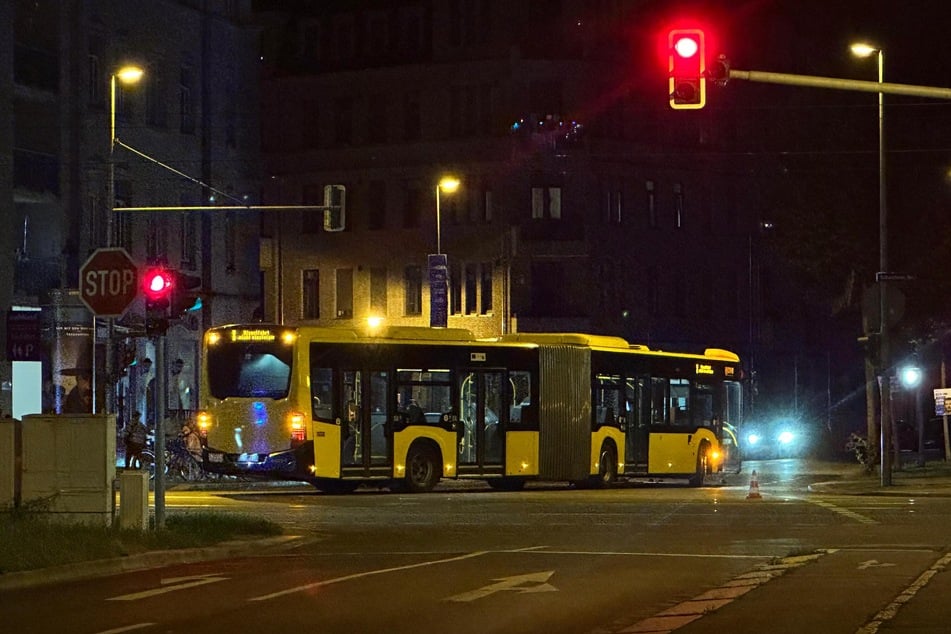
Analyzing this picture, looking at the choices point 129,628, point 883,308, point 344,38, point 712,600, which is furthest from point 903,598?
point 344,38

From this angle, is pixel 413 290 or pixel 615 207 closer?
pixel 615 207

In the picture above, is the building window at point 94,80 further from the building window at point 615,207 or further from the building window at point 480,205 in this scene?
the building window at point 615,207

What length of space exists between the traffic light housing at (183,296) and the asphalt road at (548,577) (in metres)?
3.00

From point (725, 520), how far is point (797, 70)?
50728 millimetres

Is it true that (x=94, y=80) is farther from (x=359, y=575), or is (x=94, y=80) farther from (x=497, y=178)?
(x=359, y=575)

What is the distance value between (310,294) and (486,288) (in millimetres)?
8389

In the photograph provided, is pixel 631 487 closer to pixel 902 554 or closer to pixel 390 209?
pixel 902 554

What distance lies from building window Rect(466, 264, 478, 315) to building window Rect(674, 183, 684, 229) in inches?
358

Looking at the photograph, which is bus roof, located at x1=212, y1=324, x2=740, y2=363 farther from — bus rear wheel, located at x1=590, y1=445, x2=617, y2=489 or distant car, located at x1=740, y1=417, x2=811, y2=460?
distant car, located at x1=740, y1=417, x2=811, y2=460

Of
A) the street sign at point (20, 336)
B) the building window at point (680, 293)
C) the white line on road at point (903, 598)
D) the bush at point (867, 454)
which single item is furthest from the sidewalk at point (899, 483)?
the building window at point (680, 293)

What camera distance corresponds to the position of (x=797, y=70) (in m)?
75.1

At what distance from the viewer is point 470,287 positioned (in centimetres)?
7019

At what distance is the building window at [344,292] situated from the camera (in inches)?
2901

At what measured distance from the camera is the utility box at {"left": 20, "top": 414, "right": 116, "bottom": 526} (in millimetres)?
21406
